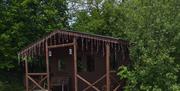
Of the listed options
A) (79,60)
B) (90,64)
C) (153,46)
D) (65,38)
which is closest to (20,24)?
(79,60)

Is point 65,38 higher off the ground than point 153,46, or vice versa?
point 65,38

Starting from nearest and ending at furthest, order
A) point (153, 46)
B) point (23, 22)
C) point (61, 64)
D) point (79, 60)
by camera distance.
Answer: point (153, 46) < point (79, 60) < point (61, 64) < point (23, 22)

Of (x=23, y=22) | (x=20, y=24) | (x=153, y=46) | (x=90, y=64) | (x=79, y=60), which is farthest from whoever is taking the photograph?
(x=23, y=22)

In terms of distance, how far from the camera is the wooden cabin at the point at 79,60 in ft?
78.3

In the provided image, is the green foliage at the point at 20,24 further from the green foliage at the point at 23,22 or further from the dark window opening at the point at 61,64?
the dark window opening at the point at 61,64

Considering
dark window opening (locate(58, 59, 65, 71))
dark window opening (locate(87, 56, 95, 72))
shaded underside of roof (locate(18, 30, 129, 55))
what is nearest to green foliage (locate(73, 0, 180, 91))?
shaded underside of roof (locate(18, 30, 129, 55))

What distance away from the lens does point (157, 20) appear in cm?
2200

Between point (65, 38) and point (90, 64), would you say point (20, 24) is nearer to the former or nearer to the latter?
point (90, 64)

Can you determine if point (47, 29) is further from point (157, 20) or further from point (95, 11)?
point (157, 20)

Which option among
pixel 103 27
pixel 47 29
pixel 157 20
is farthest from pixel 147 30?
pixel 47 29

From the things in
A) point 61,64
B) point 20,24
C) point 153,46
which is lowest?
point 61,64

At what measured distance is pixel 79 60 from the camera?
2922 cm

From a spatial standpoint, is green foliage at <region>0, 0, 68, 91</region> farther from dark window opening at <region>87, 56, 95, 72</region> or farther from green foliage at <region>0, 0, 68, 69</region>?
dark window opening at <region>87, 56, 95, 72</region>

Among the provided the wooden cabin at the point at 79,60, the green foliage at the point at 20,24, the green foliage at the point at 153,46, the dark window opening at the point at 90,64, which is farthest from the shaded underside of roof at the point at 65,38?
the green foliage at the point at 20,24
